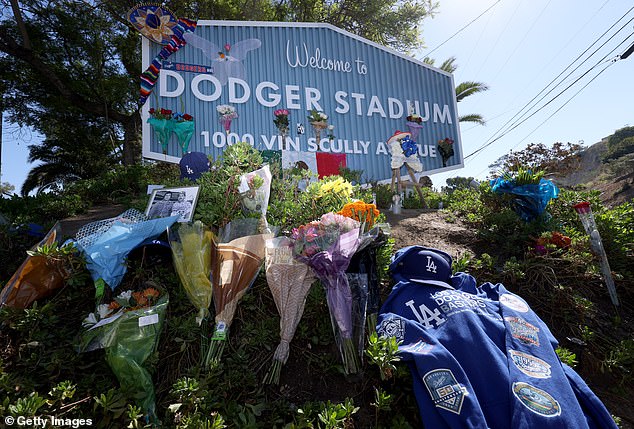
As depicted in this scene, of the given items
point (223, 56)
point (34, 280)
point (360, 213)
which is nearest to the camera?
point (34, 280)

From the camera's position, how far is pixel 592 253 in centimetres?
381

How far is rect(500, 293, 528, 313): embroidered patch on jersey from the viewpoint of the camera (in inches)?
101

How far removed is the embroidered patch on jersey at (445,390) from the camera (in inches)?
76.5

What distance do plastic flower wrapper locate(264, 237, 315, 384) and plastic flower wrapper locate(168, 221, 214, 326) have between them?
1.60 ft

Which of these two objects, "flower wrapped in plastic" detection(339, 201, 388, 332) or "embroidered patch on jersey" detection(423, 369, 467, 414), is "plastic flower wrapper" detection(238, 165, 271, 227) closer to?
"flower wrapped in plastic" detection(339, 201, 388, 332)

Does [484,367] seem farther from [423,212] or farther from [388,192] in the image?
[388,192]

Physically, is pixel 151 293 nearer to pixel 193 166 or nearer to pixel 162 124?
pixel 193 166

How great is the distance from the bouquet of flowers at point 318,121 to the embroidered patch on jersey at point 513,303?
6.25 m

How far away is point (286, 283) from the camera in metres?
2.60

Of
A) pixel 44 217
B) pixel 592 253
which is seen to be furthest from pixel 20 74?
pixel 592 253

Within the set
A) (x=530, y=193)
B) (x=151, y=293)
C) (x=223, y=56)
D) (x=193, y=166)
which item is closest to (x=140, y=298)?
(x=151, y=293)

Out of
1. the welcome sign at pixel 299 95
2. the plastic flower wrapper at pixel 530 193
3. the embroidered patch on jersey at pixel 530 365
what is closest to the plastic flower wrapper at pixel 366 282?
the embroidered patch on jersey at pixel 530 365

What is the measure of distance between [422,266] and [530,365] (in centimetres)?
94

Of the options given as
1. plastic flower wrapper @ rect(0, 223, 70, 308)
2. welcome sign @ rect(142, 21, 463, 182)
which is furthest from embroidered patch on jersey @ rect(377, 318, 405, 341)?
welcome sign @ rect(142, 21, 463, 182)
